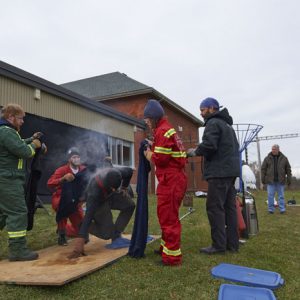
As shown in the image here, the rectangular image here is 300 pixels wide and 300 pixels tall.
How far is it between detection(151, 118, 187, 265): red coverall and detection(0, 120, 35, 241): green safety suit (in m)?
1.45

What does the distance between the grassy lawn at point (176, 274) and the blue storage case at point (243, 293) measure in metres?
0.10

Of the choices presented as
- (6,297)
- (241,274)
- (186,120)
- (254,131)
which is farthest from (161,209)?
(186,120)

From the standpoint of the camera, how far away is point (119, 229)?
4.80 m

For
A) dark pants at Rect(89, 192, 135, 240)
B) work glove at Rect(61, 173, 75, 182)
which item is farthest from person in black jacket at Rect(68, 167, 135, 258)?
work glove at Rect(61, 173, 75, 182)

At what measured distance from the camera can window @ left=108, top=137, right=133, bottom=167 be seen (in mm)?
15846

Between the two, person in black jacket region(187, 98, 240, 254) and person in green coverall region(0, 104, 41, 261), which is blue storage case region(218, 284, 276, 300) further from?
person in green coverall region(0, 104, 41, 261)

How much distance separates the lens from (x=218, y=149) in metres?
4.45

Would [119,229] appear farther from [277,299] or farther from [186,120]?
[186,120]

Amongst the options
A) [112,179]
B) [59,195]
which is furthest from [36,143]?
[59,195]

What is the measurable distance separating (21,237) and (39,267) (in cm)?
49

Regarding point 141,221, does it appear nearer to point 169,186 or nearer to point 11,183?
point 169,186

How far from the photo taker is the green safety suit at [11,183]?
3.86m

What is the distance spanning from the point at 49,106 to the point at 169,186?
8701 mm

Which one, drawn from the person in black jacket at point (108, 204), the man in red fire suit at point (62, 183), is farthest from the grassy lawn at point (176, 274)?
the person in black jacket at point (108, 204)
